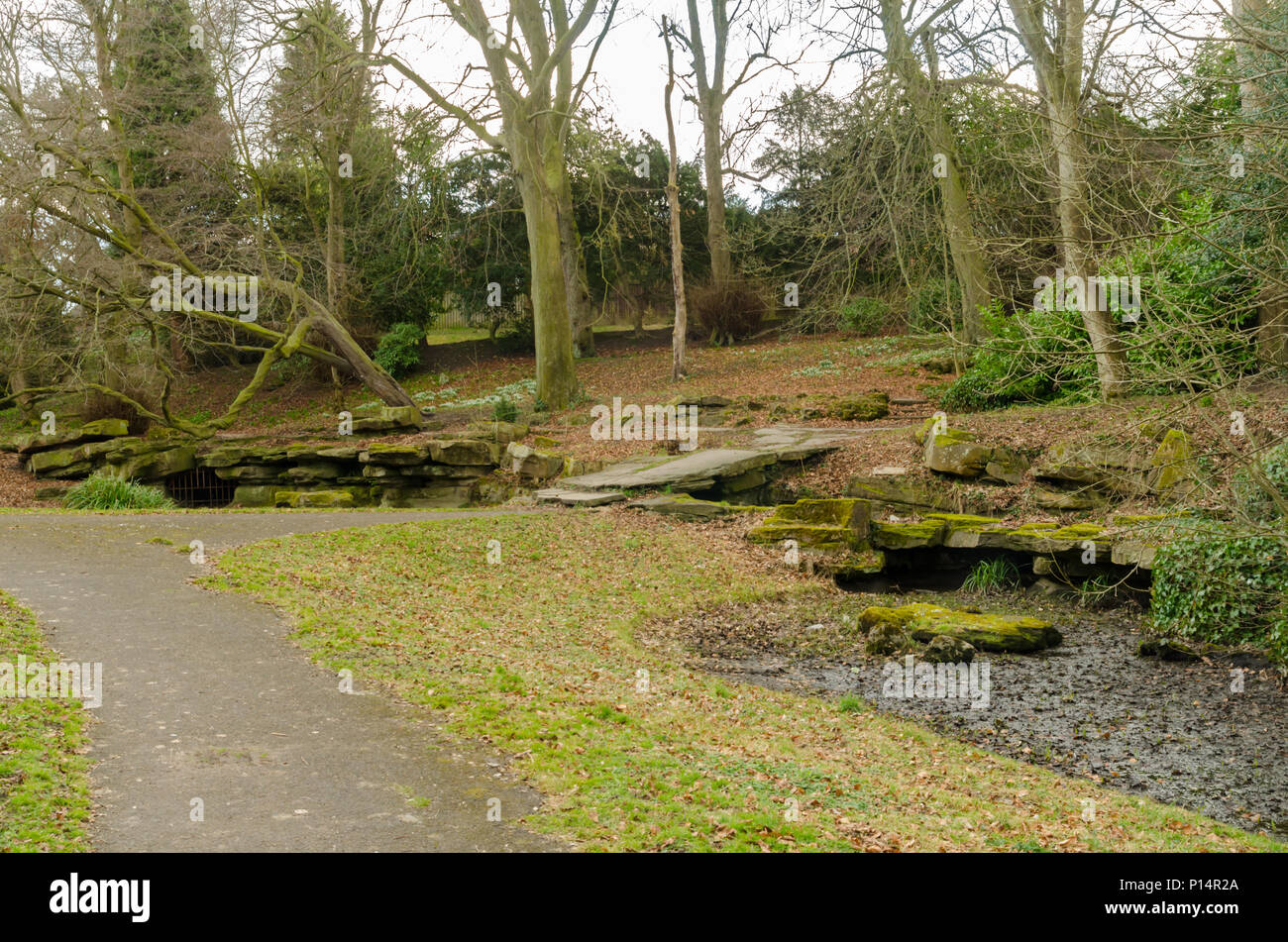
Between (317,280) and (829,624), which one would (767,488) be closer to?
(829,624)

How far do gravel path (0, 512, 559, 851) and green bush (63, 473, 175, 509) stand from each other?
26.0ft

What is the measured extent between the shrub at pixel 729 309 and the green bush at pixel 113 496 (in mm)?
19066

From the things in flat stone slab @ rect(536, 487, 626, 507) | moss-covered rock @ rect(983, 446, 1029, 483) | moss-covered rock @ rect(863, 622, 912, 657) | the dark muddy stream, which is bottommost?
the dark muddy stream

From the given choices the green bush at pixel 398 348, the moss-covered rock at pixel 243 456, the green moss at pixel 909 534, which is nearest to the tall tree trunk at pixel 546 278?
the moss-covered rock at pixel 243 456

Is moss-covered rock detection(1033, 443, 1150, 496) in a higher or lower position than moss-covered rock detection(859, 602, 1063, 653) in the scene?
higher

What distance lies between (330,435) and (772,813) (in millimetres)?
18721

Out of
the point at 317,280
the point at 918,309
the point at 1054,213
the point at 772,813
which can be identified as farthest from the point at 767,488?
the point at 317,280

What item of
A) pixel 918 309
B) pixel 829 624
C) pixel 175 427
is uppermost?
pixel 918 309

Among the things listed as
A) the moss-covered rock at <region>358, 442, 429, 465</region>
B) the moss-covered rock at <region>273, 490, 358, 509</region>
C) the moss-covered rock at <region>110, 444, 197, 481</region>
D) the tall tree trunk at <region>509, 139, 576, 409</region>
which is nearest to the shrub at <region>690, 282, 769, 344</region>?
the tall tree trunk at <region>509, 139, 576, 409</region>

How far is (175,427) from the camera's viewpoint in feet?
72.2

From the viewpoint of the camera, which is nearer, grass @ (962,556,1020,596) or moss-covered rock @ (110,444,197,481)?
grass @ (962,556,1020,596)

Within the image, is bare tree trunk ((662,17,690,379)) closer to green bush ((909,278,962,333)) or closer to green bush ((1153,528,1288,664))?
green bush ((909,278,962,333))

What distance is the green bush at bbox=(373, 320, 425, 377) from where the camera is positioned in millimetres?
31344
